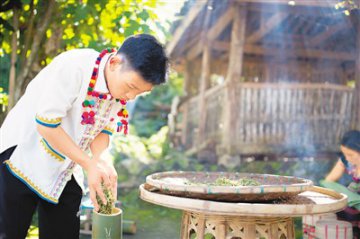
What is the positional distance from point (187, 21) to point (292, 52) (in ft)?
9.74

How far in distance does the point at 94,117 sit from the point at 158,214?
414 cm

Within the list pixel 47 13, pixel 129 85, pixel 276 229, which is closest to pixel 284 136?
pixel 47 13

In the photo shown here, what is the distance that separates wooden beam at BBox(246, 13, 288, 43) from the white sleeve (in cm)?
662

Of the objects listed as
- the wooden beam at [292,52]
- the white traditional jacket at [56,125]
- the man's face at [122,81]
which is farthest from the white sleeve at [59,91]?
the wooden beam at [292,52]

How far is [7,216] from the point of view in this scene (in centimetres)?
210

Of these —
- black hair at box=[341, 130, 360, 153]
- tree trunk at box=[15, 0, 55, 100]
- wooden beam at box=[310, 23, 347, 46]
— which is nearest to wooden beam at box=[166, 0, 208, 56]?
wooden beam at box=[310, 23, 347, 46]

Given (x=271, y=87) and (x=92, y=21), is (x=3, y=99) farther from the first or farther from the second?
(x=271, y=87)

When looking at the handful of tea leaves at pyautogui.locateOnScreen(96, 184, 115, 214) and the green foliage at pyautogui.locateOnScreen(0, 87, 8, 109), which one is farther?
the green foliage at pyautogui.locateOnScreen(0, 87, 8, 109)

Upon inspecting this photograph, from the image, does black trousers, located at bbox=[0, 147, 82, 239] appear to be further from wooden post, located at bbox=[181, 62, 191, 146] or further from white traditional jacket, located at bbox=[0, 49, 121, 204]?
wooden post, located at bbox=[181, 62, 191, 146]

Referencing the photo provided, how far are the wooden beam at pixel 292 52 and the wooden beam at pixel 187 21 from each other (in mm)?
876

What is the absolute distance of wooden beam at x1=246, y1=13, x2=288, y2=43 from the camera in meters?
8.09

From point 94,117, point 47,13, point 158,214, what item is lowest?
point 158,214

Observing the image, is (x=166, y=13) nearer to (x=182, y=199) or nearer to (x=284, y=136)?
(x=182, y=199)

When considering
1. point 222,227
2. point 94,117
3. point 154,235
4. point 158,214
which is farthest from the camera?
point 158,214
